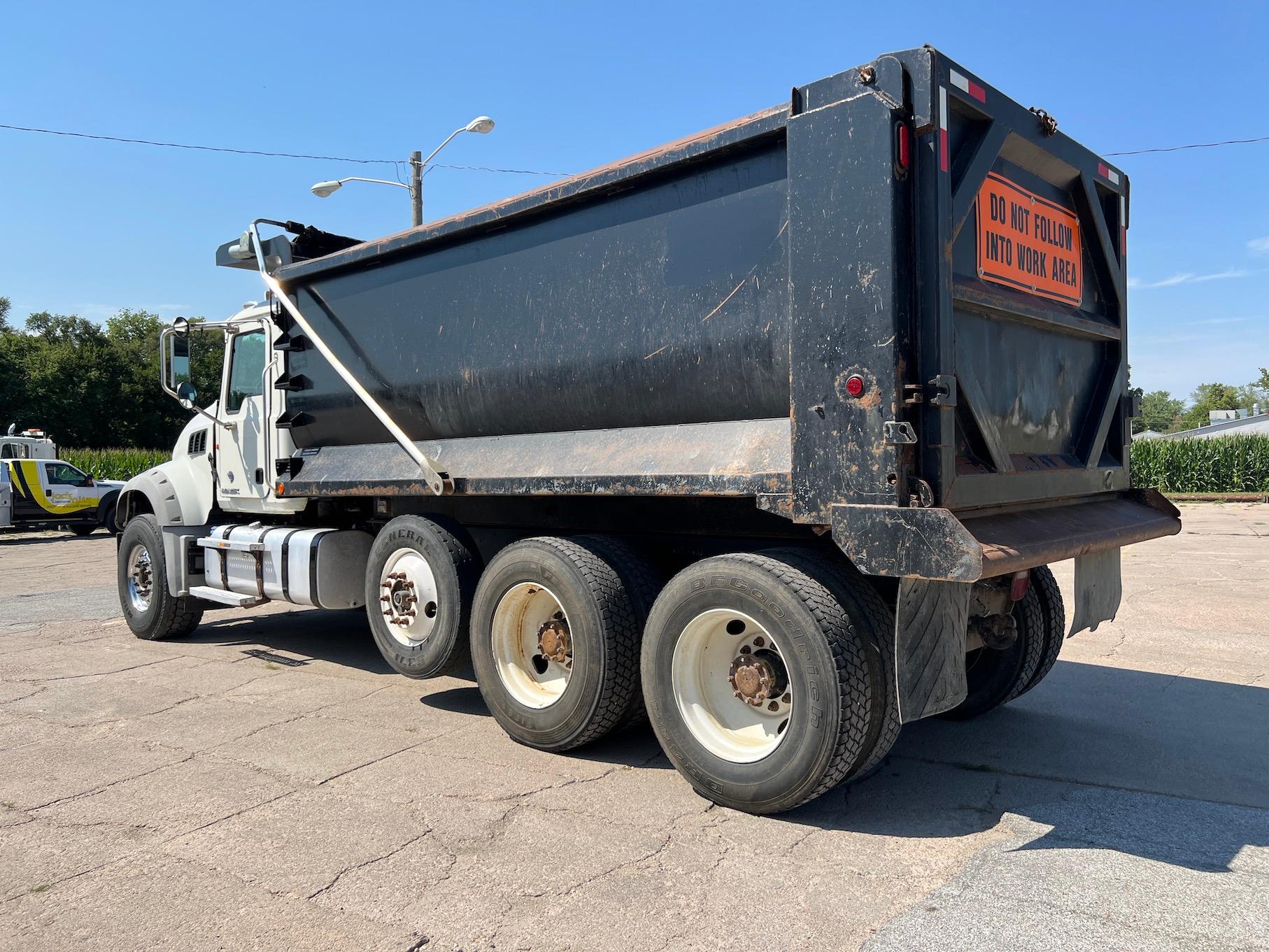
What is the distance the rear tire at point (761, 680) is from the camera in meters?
3.70

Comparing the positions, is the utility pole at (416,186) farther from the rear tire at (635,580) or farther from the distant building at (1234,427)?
the distant building at (1234,427)

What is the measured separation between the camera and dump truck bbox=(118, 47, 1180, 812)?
3686 millimetres

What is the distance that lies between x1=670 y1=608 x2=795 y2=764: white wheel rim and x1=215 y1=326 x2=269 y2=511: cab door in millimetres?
4543

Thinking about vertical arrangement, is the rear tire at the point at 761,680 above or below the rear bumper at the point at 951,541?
below

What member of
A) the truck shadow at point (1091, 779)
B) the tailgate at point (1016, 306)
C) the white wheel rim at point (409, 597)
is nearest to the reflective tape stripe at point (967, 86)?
the tailgate at point (1016, 306)

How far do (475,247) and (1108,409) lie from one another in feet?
12.0

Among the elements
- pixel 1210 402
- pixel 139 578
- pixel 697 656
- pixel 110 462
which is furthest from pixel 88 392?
pixel 1210 402

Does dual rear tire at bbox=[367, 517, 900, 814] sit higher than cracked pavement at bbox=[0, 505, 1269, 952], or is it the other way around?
dual rear tire at bbox=[367, 517, 900, 814]

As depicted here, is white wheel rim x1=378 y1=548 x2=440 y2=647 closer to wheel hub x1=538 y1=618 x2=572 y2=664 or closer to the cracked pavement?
the cracked pavement

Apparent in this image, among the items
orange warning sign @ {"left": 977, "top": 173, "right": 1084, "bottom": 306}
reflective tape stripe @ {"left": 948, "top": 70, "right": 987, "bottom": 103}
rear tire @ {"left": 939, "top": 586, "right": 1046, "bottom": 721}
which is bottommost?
rear tire @ {"left": 939, "top": 586, "right": 1046, "bottom": 721}

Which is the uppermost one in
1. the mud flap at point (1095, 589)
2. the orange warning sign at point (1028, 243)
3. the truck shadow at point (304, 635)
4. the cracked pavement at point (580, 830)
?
the orange warning sign at point (1028, 243)

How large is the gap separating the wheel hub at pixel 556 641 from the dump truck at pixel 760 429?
0.7 inches

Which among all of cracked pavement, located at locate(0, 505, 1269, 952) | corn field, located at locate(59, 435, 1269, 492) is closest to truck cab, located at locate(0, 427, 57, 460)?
corn field, located at locate(59, 435, 1269, 492)

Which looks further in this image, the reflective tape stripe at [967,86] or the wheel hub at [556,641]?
the wheel hub at [556,641]
